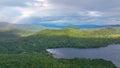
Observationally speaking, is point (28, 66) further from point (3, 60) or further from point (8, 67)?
point (3, 60)

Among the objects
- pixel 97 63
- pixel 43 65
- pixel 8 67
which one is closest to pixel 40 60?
pixel 43 65

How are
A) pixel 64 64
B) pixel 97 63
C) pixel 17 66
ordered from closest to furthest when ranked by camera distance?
pixel 17 66 < pixel 64 64 < pixel 97 63

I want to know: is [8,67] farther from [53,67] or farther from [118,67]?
[118,67]

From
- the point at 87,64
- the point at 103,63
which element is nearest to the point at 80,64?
the point at 87,64

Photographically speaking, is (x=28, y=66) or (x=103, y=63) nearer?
(x=28, y=66)

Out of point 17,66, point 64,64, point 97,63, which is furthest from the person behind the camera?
point 97,63

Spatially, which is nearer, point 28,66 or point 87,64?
point 28,66

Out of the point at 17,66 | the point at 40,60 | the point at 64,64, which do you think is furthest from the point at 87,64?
the point at 17,66
